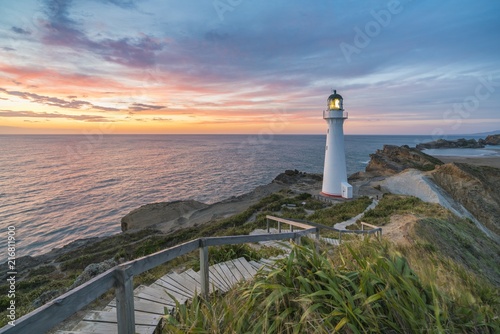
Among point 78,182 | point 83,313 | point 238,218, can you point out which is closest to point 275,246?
point 83,313

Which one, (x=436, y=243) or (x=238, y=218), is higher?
(x=436, y=243)

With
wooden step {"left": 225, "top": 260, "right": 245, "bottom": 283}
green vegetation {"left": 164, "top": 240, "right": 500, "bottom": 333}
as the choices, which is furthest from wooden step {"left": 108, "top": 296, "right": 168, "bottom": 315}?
wooden step {"left": 225, "top": 260, "right": 245, "bottom": 283}

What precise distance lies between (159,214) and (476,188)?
93.8ft

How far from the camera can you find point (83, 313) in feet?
13.6

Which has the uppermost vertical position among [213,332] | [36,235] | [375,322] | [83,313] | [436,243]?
[375,322]

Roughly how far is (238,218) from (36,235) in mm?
16965

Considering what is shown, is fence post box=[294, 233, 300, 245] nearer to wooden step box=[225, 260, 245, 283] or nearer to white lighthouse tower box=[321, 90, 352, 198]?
wooden step box=[225, 260, 245, 283]

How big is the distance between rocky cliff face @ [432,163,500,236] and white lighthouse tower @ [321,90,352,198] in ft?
31.3

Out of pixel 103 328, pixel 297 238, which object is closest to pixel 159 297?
pixel 103 328

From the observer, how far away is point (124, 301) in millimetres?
2408

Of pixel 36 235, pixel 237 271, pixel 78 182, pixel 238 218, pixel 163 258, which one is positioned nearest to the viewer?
pixel 163 258

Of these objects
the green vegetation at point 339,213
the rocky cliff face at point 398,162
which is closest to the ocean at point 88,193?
the rocky cliff face at point 398,162

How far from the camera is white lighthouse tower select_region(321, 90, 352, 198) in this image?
2361cm

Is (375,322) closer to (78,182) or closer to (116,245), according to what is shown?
(116,245)
